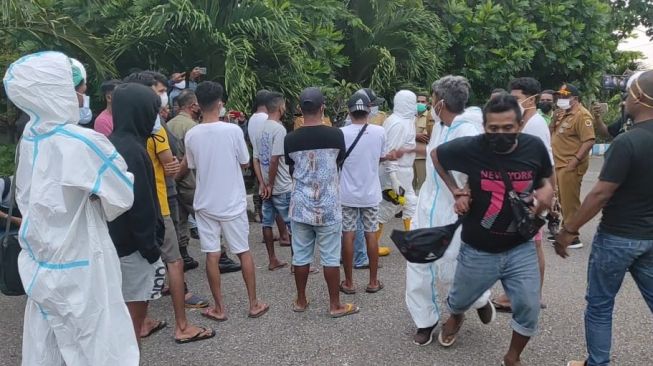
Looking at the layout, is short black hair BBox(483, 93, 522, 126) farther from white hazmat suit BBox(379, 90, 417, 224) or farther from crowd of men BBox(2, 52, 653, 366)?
white hazmat suit BBox(379, 90, 417, 224)

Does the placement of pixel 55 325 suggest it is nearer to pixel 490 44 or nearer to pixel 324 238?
pixel 324 238

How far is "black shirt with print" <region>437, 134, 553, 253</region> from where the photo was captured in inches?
122

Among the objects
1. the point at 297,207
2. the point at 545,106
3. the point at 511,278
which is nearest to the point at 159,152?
the point at 297,207

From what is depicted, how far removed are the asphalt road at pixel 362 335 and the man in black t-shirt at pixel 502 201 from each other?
0.57m

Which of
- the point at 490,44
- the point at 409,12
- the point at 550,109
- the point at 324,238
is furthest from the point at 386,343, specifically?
the point at 490,44

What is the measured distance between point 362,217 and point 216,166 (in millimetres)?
1448

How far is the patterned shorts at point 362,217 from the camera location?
189 inches

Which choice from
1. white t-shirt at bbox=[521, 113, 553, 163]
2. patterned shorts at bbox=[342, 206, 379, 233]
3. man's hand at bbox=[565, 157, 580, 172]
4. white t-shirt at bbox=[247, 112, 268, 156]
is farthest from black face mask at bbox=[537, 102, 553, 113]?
white t-shirt at bbox=[247, 112, 268, 156]

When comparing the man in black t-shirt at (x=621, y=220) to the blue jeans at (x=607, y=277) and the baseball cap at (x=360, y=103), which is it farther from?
the baseball cap at (x=360, y=103)

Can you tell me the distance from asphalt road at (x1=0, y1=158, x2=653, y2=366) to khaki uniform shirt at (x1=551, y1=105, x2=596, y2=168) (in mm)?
1747

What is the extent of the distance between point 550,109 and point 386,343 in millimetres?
5399

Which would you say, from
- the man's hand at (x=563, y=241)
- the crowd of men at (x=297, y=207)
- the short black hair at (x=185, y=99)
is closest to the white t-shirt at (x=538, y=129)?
the crowd of men at (x=297, y=207)

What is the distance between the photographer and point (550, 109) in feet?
25.9

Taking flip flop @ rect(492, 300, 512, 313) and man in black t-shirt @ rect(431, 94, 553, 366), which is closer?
man in black t-shirt @ rect(431, 94, 553, 366)
